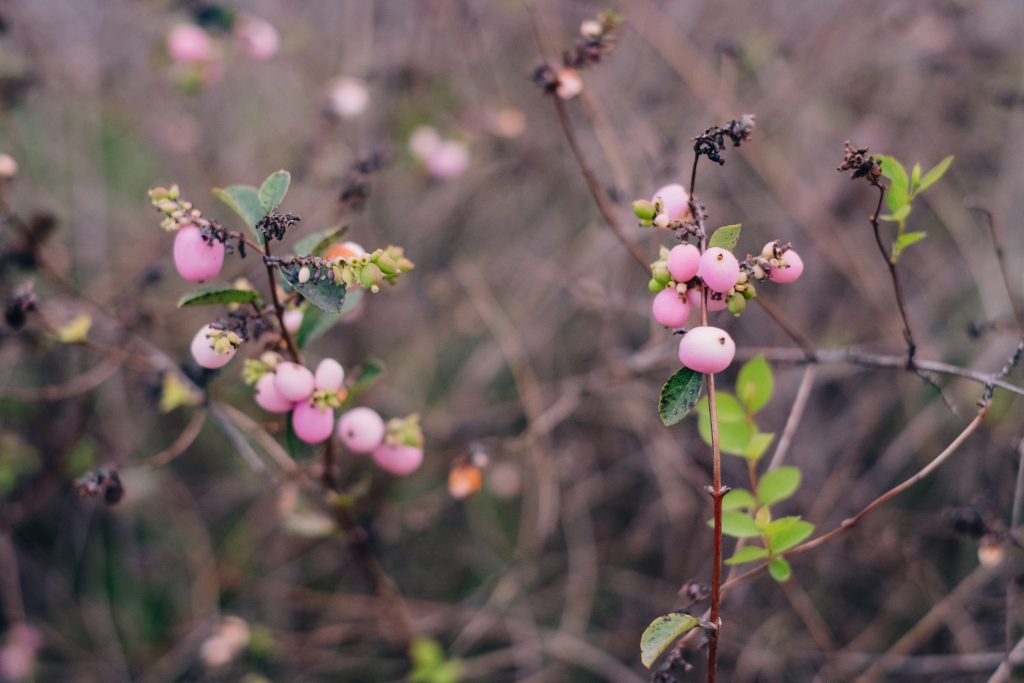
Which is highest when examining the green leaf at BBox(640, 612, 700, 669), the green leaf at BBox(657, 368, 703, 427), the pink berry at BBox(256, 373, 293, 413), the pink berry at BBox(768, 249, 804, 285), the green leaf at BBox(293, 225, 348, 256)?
the green leaf at BBox(293, 225, 348, 256)

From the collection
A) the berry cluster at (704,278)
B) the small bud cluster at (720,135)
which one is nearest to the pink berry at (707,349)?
the berry cluster at (704,278)

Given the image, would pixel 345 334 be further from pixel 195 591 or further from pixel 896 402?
pixel 896 402

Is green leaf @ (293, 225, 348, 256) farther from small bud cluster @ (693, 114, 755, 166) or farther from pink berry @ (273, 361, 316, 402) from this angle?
small bud cluster @ (693, 114, 755, 166)

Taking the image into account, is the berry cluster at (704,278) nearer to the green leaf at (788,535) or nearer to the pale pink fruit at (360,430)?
the green leaf at (788,535)

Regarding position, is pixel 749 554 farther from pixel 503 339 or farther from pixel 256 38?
pixel 256 38

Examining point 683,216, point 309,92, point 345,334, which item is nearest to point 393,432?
point 683,216

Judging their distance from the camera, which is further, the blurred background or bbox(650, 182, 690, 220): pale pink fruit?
the blurred background

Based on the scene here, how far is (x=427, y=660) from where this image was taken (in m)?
2.15

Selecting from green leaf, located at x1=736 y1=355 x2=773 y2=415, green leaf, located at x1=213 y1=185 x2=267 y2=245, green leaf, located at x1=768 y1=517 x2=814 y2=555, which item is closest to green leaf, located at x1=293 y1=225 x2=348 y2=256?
green leaf, located at x1=213 y1=185 x2=267 y2=245

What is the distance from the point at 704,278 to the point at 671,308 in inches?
3.0

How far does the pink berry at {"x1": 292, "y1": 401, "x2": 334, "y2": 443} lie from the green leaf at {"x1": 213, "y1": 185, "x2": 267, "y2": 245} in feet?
0.93

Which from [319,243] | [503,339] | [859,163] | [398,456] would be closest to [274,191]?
[319,243]

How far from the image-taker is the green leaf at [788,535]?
121 cm

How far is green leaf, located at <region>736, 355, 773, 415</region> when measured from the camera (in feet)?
4.51
